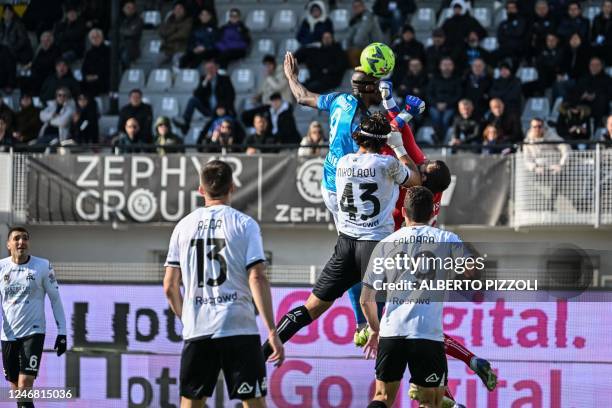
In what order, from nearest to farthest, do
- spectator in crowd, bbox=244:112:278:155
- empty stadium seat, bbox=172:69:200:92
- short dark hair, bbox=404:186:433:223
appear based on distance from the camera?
short dark hair, bbox=404:186:433:223 < spectator in crowd, bbox=244:112:278:155 < empty stadium seat, bbox=172:69:200:92

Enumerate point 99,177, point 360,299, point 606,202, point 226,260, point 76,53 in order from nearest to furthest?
point 226,260 < point 360,299 < point 606,202 < point 99,177 < point 76,53

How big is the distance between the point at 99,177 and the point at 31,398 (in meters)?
5.35

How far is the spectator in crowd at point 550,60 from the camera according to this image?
20672mm

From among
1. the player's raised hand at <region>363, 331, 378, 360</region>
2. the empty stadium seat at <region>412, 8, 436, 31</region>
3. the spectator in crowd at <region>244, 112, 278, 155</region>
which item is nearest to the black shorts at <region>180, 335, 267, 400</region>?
the player's raised hand at <region>363, 331, 378, 360</region>

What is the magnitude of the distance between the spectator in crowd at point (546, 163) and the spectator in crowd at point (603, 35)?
340 centimetres

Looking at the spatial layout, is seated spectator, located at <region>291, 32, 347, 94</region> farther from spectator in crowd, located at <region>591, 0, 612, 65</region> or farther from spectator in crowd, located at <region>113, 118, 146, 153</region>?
spectator in crowd, located at <region>591, 0, 612, 65</region>

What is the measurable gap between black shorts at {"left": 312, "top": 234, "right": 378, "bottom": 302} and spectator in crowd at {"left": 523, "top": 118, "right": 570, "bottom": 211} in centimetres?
689

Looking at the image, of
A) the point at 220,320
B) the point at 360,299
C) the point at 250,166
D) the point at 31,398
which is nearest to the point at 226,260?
the point at 220,320

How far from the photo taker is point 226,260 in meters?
9.07

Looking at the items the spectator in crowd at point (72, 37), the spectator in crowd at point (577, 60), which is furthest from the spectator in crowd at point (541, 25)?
the spectator in crowd at point (72, 37)

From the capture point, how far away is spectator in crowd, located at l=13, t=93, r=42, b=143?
21172mm

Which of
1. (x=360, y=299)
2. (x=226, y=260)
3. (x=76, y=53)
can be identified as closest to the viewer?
(x=226, y=260)

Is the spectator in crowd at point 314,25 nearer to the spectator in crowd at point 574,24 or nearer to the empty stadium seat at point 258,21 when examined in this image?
the empty stadium seat at point 258,21

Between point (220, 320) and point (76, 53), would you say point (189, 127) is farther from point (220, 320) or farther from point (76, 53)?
point (220, 320)
